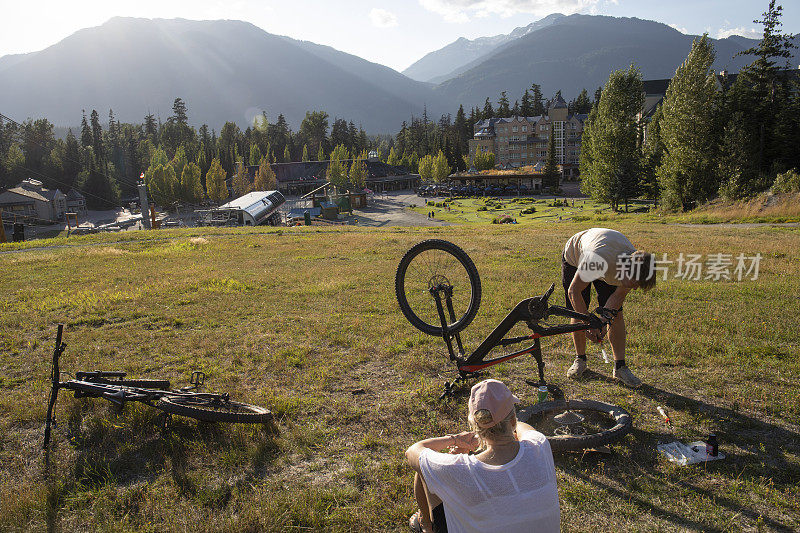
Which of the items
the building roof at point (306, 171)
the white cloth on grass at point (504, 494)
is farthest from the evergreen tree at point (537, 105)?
the white cloth on grass at point (504, 494)

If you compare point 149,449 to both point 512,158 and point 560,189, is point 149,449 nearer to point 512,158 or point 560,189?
point 560,189

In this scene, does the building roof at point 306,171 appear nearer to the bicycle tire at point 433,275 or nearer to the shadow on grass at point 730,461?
the bicycle tire at point 433,275

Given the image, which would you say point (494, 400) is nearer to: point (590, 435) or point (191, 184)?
point (590, 435)

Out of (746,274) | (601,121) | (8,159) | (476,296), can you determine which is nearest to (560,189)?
(601,121)

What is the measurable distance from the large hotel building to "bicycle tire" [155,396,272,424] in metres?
146

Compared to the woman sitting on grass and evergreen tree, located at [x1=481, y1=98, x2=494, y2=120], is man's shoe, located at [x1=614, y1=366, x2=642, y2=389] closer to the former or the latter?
the woman sitting on grass

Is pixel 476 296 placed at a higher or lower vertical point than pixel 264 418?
higher

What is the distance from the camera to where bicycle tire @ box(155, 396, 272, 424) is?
6.52 metres

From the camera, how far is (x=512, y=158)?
163m

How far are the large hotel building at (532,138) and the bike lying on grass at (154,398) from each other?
146369 mm

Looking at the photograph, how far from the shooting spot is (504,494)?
3428 mm

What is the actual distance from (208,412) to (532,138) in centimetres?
16521

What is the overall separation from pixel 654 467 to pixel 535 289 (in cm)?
899
